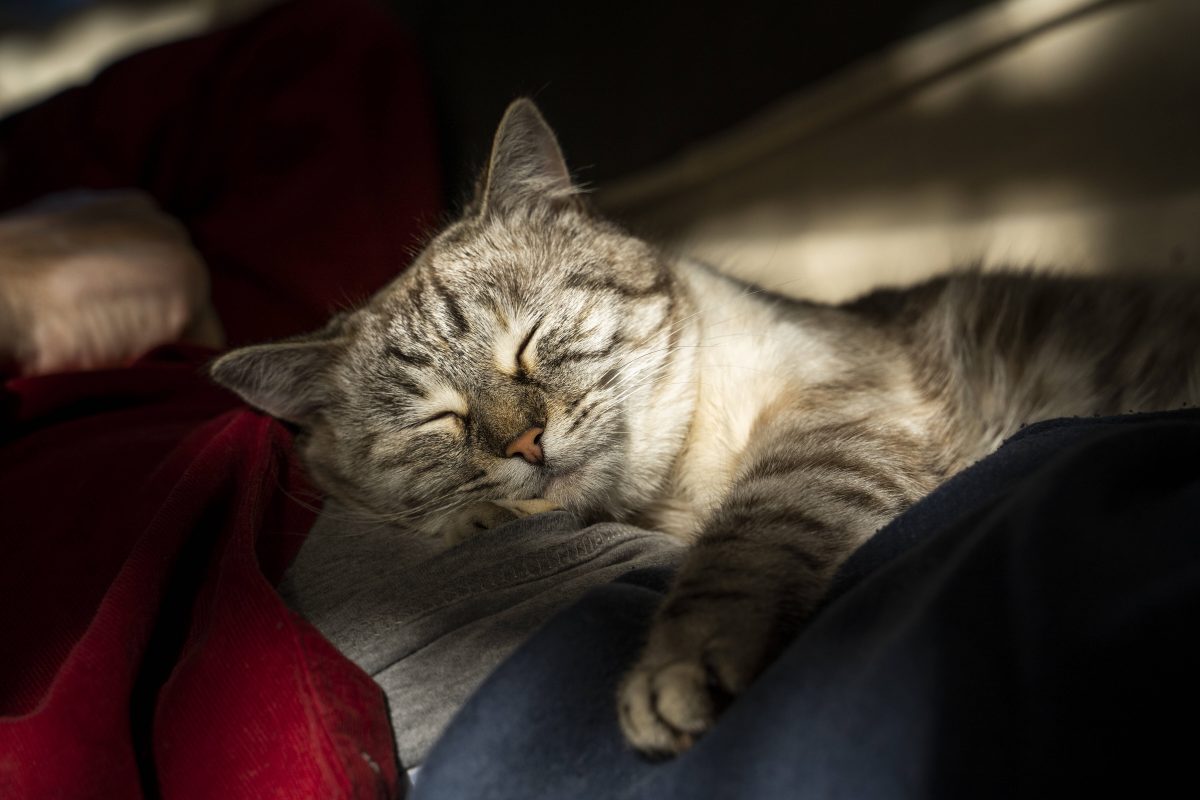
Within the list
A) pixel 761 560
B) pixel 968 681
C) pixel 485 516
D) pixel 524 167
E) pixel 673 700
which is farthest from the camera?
pixel 524 167

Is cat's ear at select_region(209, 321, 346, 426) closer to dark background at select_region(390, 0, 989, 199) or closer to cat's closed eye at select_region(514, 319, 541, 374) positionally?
cat's closed eye at select_region(514, 319, 541, 374)

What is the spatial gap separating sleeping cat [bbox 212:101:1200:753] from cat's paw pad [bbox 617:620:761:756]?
0.23 m

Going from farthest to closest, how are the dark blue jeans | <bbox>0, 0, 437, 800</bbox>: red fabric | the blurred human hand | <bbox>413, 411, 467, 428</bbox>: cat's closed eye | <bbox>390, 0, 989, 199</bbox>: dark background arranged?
<bbox>390, 0, 989, 199</bbox>: dark background → the blurred human hand → <bbox>413, 411, 467, 428</bbox>: cat's closed eye → <bbox>0, 0, 437, 800</bbox>: red fabric → the dark blue jeans

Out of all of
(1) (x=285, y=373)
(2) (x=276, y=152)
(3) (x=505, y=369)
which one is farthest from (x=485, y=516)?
(2) (x=276, y=152)

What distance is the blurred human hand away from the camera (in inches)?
61.9

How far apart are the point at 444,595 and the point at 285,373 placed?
22.7 inches

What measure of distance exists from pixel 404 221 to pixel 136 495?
36.0 inches

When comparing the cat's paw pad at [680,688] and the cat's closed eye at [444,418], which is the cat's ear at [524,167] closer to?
→ the cat's closed eye at [444,418]

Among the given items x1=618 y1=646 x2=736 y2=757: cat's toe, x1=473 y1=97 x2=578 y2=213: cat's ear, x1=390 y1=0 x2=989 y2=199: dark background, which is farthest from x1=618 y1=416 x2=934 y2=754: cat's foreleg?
x1=390 y1=0 x2=989 y2=199: dark background

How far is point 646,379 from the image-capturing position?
1234mm

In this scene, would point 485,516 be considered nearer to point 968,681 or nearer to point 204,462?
point 204,462

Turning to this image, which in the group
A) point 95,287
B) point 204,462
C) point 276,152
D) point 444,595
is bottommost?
point 444,595

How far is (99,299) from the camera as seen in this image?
1667mm

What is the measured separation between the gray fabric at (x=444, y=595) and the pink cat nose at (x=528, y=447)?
0.11m
